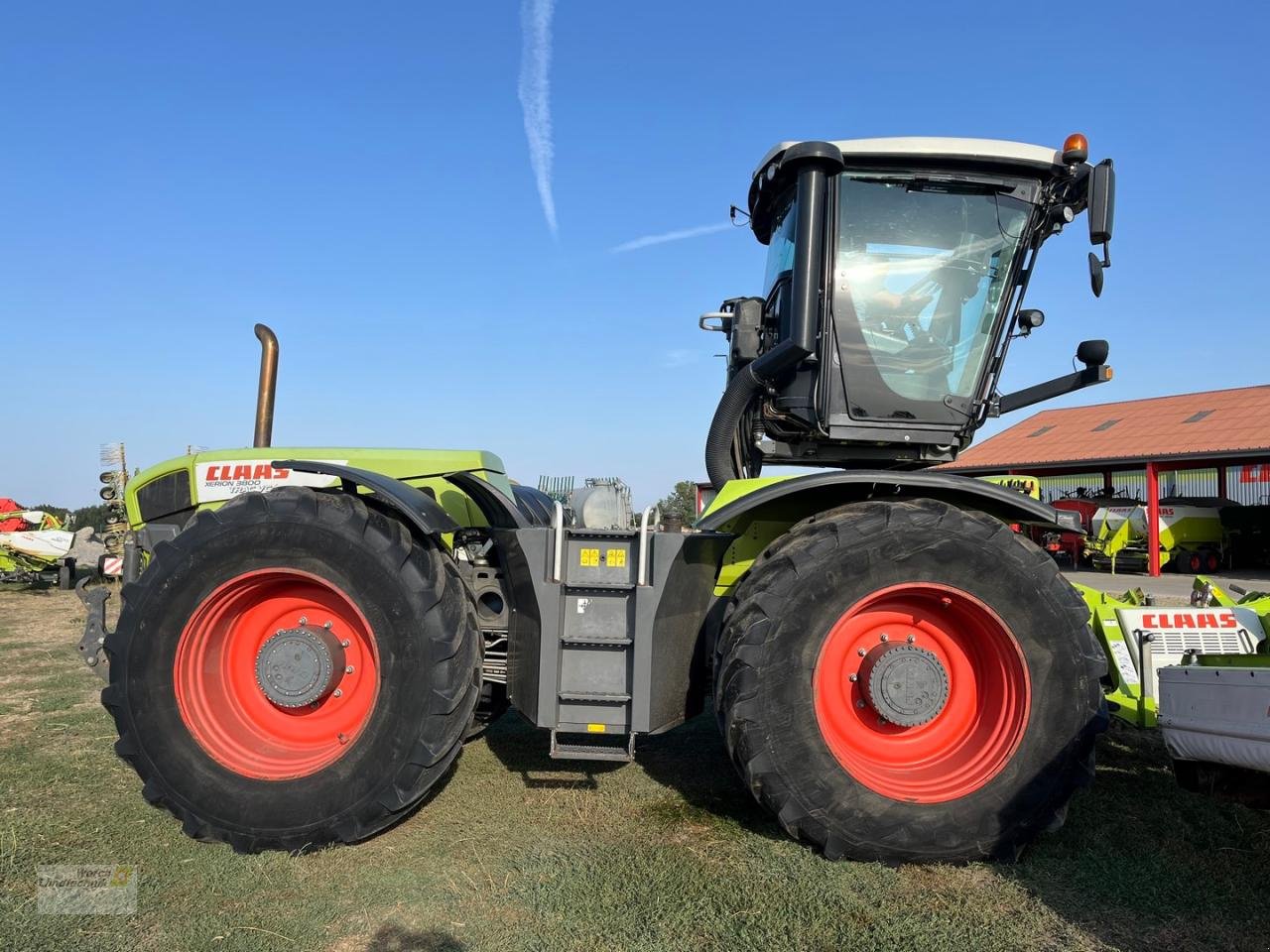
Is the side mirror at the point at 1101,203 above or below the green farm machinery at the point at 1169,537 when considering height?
above

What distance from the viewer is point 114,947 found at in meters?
2.52

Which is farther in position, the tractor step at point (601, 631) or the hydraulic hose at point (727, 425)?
the hydraulic hose at point (727, 425)

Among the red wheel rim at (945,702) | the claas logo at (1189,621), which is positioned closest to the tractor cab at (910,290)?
the red wheel rim at (945,702)

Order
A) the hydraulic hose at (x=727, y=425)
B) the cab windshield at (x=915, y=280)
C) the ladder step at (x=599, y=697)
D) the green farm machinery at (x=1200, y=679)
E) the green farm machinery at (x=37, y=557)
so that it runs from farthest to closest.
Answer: the green farm machinery at (x=37, y=557) → the hydraulic hose at (x=727, y=425) → the cab windshield at (x=915, y=280) → the ladder step at (x=599, y=697) → the green farm machinery at (x=1200, y=679)

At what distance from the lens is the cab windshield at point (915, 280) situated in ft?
12.5

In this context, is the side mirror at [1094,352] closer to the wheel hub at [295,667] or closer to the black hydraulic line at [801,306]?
the black hydraulic line at [801,306]

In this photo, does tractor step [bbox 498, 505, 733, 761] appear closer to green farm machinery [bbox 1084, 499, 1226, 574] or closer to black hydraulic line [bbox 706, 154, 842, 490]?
black hydraulic line [bbox 706, 154, 842, 490]

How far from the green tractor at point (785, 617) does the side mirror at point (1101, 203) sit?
1cm

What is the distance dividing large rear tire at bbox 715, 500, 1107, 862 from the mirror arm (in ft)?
3.08

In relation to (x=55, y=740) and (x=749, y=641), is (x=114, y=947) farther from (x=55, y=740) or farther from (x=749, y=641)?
(x=55, y=740)

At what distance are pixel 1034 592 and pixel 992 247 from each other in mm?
1653

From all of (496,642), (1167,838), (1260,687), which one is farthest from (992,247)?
(496,642)

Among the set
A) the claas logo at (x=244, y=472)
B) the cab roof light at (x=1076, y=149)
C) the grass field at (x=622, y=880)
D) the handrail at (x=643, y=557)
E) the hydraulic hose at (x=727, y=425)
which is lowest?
the grass field at (x=622, y=880)

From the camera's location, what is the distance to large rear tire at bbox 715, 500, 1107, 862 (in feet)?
10.1
